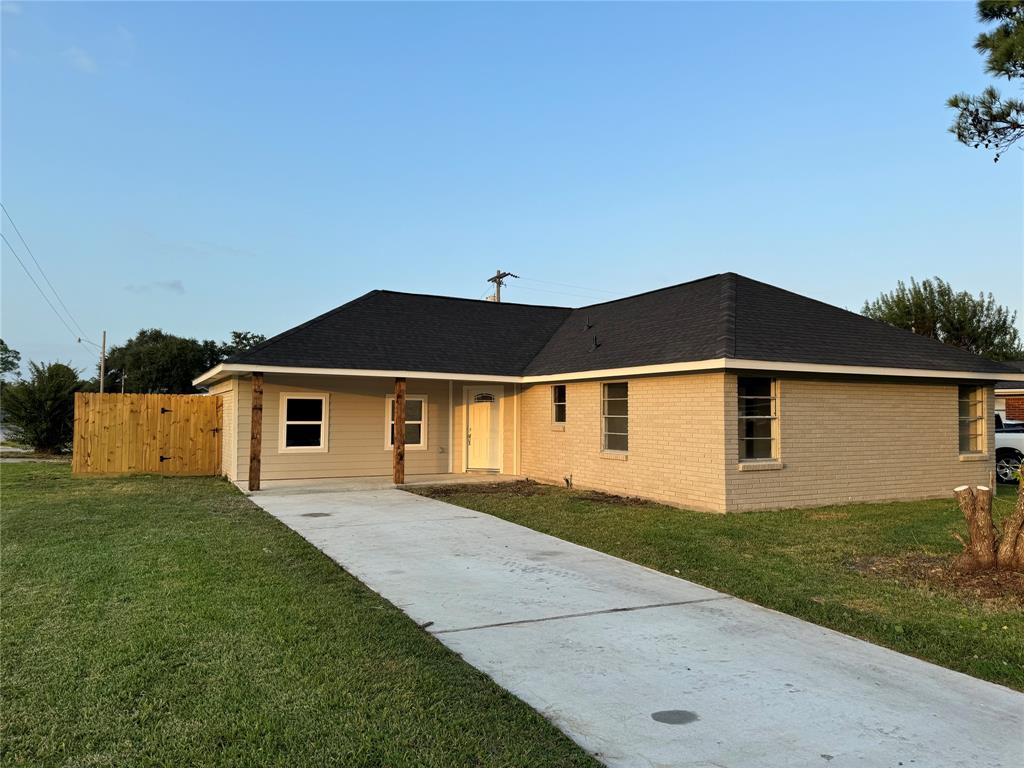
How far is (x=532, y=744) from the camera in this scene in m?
3.29

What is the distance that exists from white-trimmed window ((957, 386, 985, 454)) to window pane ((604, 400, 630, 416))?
738 cm

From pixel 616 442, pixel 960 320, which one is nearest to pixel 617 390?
pixel 616 442

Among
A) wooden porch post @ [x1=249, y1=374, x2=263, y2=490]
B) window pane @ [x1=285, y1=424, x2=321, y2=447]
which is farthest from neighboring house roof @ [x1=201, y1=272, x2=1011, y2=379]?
window pane @ [x1=285, y1=424, x2=321, y2=447]

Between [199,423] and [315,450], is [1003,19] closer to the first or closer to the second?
[315,450]

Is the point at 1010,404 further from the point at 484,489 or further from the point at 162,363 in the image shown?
the point at 162,363

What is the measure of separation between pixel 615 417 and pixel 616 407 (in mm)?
217

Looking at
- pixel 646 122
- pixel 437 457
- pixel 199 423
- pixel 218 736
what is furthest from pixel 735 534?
pixel 199 423

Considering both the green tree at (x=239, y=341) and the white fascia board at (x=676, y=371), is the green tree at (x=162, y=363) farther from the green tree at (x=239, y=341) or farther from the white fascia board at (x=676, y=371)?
the white fascia board at (x=676, y=371)

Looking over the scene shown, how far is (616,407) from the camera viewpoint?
1420 cm

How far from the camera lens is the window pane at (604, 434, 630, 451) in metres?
14.0

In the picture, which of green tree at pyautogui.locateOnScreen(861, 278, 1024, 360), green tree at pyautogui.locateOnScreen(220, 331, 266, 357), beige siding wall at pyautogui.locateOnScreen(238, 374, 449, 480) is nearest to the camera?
beige siding wall at pyautogui.locateOnScreen(238, 374, 449, 480)

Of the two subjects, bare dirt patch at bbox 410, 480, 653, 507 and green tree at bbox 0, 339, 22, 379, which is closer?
bare dirt patch at bbox 410, 480, 653, 507

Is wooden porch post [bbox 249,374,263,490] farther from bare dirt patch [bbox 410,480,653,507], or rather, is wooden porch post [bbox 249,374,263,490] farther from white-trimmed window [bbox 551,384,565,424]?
white-trimmed window [bbox 551,384,565,424]

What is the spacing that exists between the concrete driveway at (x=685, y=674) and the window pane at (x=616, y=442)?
6.63 metres
